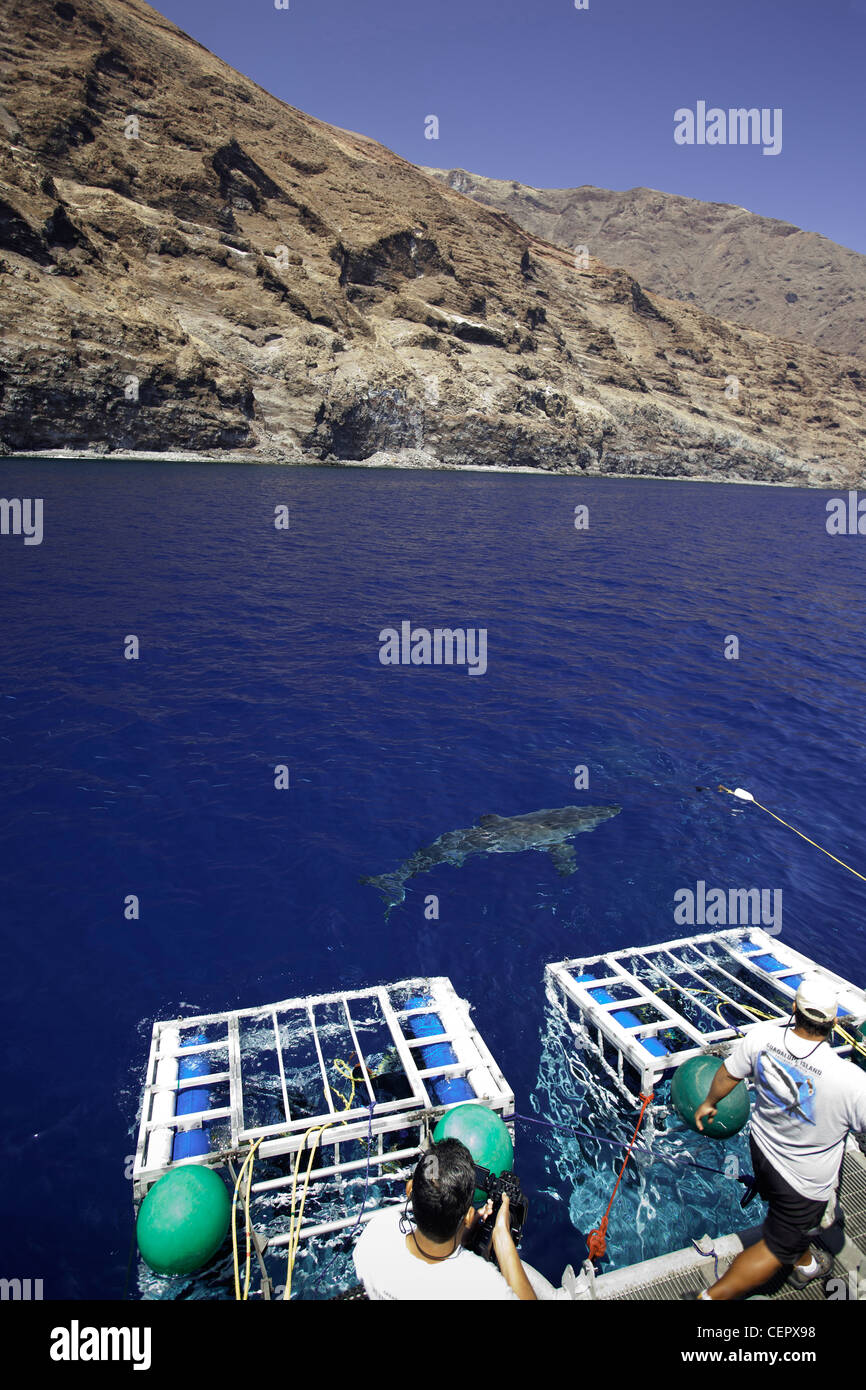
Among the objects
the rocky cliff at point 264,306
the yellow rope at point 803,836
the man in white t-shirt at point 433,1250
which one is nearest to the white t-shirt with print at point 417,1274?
the man in white t-shirt at point 433,1250

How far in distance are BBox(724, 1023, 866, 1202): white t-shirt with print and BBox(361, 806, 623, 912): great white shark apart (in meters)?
8.45

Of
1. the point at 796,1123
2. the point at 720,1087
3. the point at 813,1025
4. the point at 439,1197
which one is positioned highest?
the point at 813,1025

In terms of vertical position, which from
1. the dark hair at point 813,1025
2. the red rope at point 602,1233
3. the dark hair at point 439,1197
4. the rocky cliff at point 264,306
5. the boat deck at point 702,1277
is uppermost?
the rocky cliff at point 264,306

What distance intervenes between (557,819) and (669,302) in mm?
192970

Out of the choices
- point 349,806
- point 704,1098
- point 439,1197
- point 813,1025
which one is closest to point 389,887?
point 349,806

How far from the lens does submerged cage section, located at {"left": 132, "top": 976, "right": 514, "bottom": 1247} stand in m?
7.29

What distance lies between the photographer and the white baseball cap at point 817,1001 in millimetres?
4867

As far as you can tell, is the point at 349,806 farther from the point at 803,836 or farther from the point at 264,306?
the point at 264,306

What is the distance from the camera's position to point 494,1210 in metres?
5.36

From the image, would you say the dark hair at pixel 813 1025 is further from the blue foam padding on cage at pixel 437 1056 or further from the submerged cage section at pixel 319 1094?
the blue foam padding on cage at pixel 437 1056

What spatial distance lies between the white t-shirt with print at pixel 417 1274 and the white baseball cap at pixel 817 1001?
107 inches

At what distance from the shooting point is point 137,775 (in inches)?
637

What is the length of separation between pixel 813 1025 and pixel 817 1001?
18 cm
